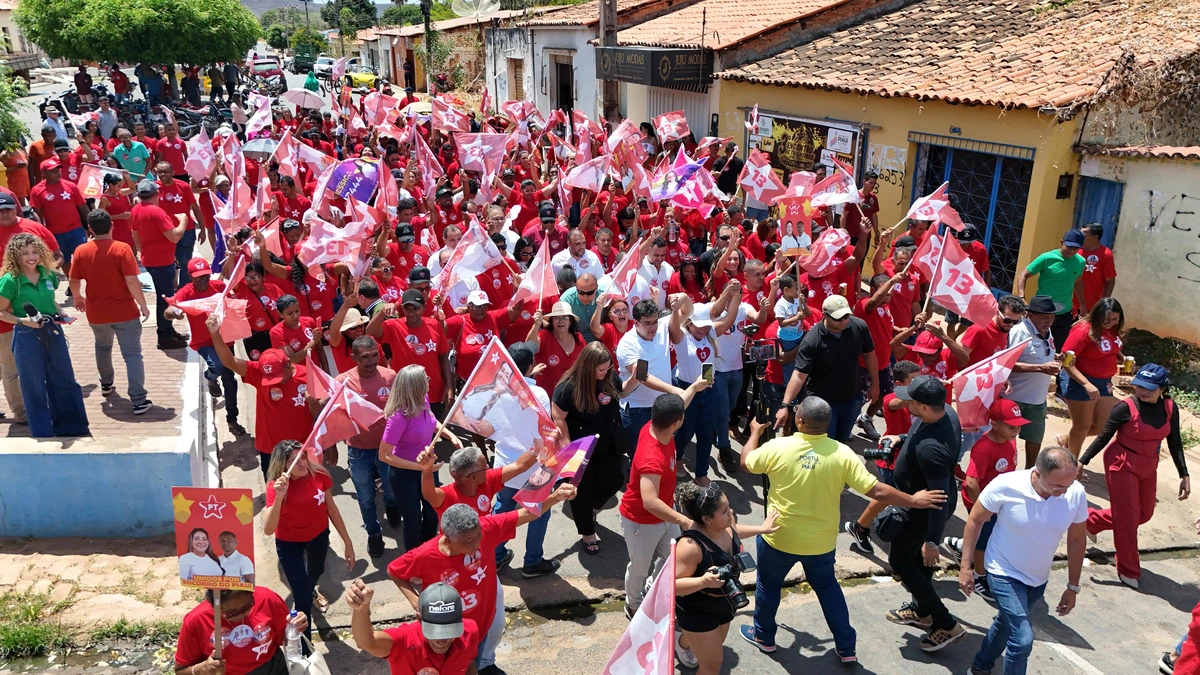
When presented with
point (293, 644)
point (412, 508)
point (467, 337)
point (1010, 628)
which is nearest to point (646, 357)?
point (467, 337)

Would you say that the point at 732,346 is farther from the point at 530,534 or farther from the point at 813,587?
the point at 813,587

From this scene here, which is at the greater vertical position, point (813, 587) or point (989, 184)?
point (989, 184)

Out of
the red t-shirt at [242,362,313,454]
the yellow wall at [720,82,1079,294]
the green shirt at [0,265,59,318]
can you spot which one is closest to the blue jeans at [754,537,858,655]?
the red t-shirt at [242,362,313,454]

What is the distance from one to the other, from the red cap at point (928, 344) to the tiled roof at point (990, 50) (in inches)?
208

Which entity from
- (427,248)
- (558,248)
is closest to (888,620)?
(558,248)

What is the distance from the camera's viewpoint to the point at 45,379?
7.20 m

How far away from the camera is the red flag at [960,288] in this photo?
23.0 ft

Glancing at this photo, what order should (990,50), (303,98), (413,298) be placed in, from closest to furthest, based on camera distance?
(413,298), (990,50), (303,98)

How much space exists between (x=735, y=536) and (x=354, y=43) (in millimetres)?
66161

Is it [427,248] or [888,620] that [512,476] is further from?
[427,248]

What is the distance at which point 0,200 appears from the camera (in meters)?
8.24

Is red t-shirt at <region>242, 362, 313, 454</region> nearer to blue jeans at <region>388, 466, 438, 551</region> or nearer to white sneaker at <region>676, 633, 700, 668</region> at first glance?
blue jeans at <region>388, 466, 438, 551</region>

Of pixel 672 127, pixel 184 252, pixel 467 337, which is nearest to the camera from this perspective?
pixel 467 337

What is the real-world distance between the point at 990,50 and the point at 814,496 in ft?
36.5
